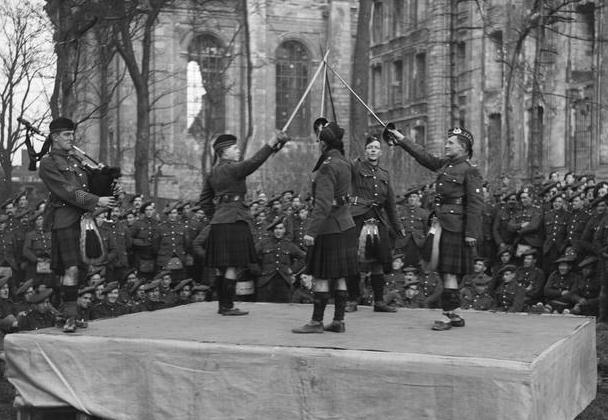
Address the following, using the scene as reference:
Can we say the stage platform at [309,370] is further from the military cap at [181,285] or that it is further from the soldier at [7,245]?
the soldier at [7,245]

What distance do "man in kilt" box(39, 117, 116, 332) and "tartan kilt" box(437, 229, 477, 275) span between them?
3.22m

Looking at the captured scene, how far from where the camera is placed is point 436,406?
779cm

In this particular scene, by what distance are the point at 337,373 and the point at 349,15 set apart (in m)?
42.1

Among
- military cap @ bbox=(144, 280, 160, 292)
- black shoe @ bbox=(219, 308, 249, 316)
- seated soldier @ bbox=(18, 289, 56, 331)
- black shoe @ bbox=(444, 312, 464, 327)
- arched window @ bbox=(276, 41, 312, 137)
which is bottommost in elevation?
seated soldier @ bbox=(18, 289, 56, 331)

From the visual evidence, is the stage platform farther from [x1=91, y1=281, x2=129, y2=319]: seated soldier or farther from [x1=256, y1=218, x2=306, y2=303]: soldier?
[x1=256, y1=218, x2=306, y2=303]: soldier

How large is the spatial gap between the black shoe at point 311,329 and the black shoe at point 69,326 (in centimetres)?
206

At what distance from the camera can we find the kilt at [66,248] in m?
9.86

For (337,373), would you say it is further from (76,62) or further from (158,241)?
(76,62)

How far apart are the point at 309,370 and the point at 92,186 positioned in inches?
129

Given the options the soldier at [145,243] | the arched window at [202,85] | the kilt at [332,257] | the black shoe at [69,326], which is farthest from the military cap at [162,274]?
the arched window at [202,85]

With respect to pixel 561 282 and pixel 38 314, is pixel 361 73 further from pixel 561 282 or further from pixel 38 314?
pixel 38 314

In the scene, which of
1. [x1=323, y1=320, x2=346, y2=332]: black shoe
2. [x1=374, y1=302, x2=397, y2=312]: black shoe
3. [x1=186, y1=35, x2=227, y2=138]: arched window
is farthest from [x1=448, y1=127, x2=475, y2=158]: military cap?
[x1=186, y1=35, x2=227, y2=138]: arched window

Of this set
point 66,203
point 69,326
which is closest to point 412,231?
point 66,203

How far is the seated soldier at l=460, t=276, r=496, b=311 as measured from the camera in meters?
14.5
